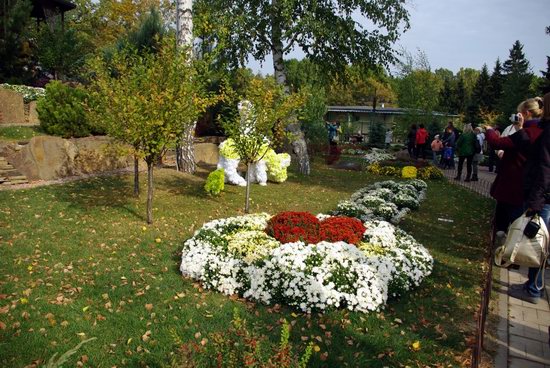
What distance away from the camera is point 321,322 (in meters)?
4.67

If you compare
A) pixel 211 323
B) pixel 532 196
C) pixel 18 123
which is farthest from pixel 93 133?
pixel 532 196

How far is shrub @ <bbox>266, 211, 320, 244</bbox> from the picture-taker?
243 inches

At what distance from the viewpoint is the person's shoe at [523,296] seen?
211 inches

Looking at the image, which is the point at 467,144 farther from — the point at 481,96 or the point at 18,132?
the point at 481,96

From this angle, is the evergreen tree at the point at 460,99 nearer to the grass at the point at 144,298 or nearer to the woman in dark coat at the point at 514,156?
the grass at the point at 144,298

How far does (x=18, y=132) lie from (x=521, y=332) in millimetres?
14628

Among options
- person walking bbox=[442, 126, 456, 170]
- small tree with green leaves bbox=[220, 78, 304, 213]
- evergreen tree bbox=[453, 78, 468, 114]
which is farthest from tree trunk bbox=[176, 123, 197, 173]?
evergreen tree bbox=[453, 78, 468, 114]

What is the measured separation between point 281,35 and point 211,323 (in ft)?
39.7

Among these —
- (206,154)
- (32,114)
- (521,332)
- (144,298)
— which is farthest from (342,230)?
(32,114)

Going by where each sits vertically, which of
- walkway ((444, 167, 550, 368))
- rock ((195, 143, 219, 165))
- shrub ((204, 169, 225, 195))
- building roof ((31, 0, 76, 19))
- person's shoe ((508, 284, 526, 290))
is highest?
building roof ((31, 0, 76, 19))

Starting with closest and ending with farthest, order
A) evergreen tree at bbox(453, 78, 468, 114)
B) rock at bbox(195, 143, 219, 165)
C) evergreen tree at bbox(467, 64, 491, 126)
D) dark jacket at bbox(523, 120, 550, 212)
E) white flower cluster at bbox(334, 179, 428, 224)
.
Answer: dark jacket at bbox(523, 120, 550, 212) → white flower cluster at bbox(334, 179, 428, 224) → rock at bbox(195, 143, 219, 165) → evergreen tree at bbox(467, 64, 491, 126) → evergreen tree at bbox(453, 78, 468, 114)

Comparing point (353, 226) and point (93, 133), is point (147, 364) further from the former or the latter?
point (93, 133)

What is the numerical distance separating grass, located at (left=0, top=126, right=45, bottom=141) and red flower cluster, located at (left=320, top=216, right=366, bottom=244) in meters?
11.1

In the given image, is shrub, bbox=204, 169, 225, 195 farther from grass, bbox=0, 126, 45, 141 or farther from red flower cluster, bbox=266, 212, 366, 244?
grass, bbox=0, 126, 45, 141
